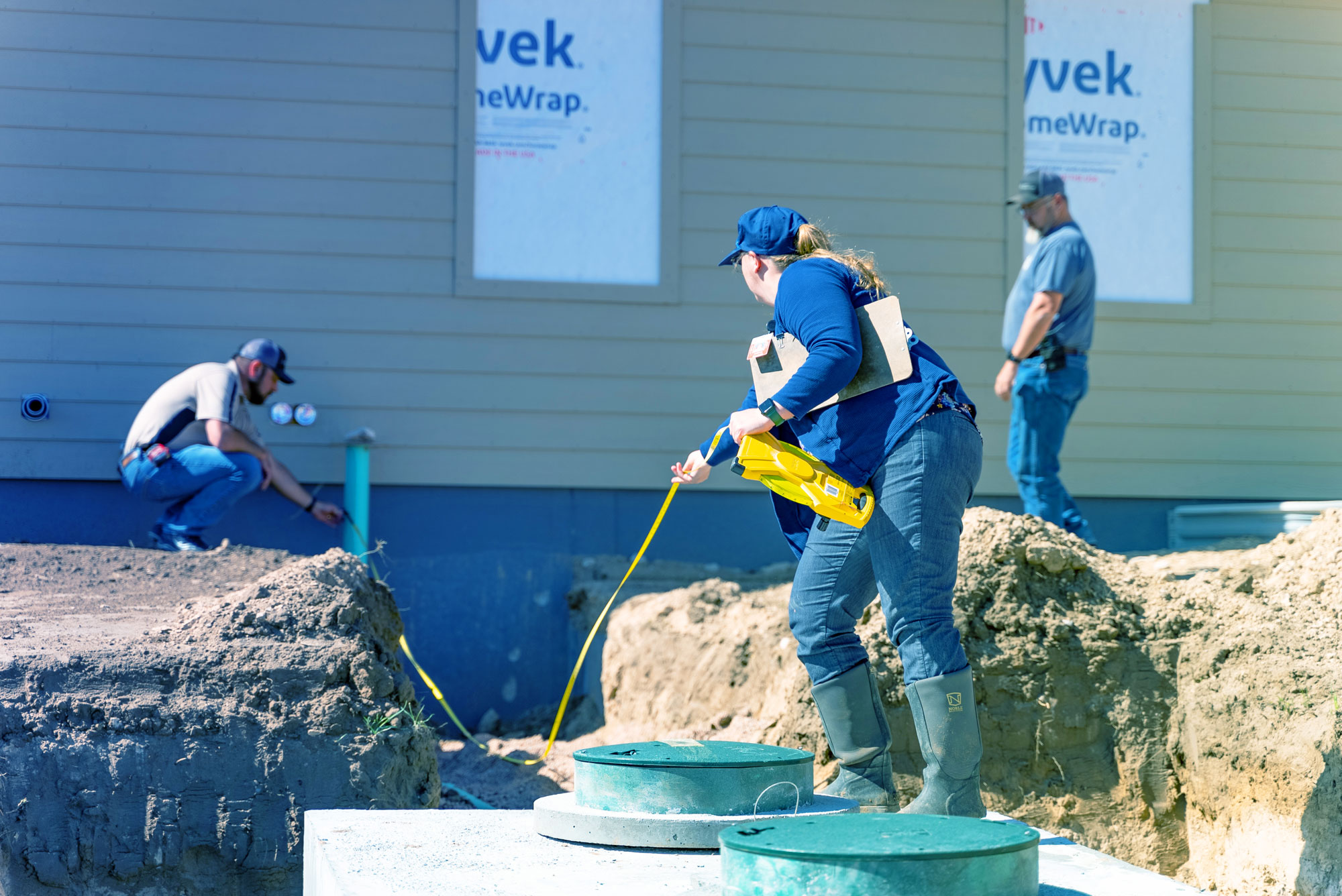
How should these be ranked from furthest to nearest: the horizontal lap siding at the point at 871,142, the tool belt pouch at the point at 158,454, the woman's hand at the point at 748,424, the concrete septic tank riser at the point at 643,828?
the horizontal lap siding at the point at 871,142 → the tool belt pouch at the point at 158,454 → the woman's hand at the point at 748,424 → the concrete septic tank riser at the point at 643,828

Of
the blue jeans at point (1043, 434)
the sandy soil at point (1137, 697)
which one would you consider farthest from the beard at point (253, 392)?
the blue jeans at point (1043, 434)

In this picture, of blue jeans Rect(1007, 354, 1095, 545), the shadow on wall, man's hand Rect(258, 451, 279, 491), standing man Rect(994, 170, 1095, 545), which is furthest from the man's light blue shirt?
man's hand Rect(258, 451, 279, 491)

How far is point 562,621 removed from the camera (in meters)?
6.71

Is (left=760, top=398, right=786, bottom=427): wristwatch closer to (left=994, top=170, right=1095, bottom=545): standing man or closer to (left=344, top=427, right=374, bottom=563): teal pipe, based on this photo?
(left=994, top=170, right=1095, bottom=545): standing man

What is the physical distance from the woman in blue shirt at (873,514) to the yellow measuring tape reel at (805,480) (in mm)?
37

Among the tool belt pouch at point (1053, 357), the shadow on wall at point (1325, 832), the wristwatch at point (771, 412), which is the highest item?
the tool belt pouch at point (1053, 357)

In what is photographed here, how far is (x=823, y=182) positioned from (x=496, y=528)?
2.77 meters

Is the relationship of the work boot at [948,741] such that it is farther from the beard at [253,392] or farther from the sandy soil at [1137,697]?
the beard at [253,392]

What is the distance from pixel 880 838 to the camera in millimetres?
2271

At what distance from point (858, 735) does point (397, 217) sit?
4.47 metres

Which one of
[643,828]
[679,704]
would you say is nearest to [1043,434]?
[679,704]

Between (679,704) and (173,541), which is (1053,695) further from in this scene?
(173,541)

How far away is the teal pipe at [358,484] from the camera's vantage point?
6383 mm

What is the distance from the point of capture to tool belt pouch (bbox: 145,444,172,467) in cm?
593
